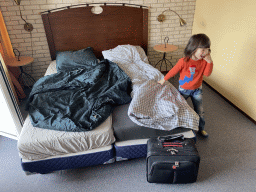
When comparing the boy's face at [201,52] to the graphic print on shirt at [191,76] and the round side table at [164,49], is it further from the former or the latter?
the round side table at [164,49]

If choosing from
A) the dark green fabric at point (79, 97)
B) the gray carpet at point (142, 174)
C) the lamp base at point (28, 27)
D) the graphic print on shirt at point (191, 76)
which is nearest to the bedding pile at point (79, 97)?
the dark green fabric at point (79, 97)

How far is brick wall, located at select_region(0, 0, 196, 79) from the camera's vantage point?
282cm

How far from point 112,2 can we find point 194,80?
194cm

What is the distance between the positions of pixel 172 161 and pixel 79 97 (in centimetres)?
115

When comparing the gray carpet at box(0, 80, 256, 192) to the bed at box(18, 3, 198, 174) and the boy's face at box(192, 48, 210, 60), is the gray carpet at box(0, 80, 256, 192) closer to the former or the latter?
the bed at box(18, 3, 198, 174)

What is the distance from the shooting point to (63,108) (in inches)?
73.9

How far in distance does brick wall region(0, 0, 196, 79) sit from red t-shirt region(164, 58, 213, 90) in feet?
5.33

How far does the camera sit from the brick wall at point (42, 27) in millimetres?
2821

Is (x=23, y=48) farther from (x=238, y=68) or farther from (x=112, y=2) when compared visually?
(x=238, y=68)

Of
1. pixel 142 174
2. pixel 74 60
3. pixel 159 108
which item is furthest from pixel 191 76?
pixel 74 60

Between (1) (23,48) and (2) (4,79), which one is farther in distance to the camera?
(1) (23,48)

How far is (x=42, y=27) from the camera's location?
297 cm

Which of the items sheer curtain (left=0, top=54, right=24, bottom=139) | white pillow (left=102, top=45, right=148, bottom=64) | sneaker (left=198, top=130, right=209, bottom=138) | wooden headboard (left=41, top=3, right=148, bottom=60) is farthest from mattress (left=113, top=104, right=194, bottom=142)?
wooden headboard (left=41, top=3, right=148, bottom=60)

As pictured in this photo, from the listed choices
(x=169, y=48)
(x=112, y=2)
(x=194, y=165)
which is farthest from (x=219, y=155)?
(x=112, y=2)
